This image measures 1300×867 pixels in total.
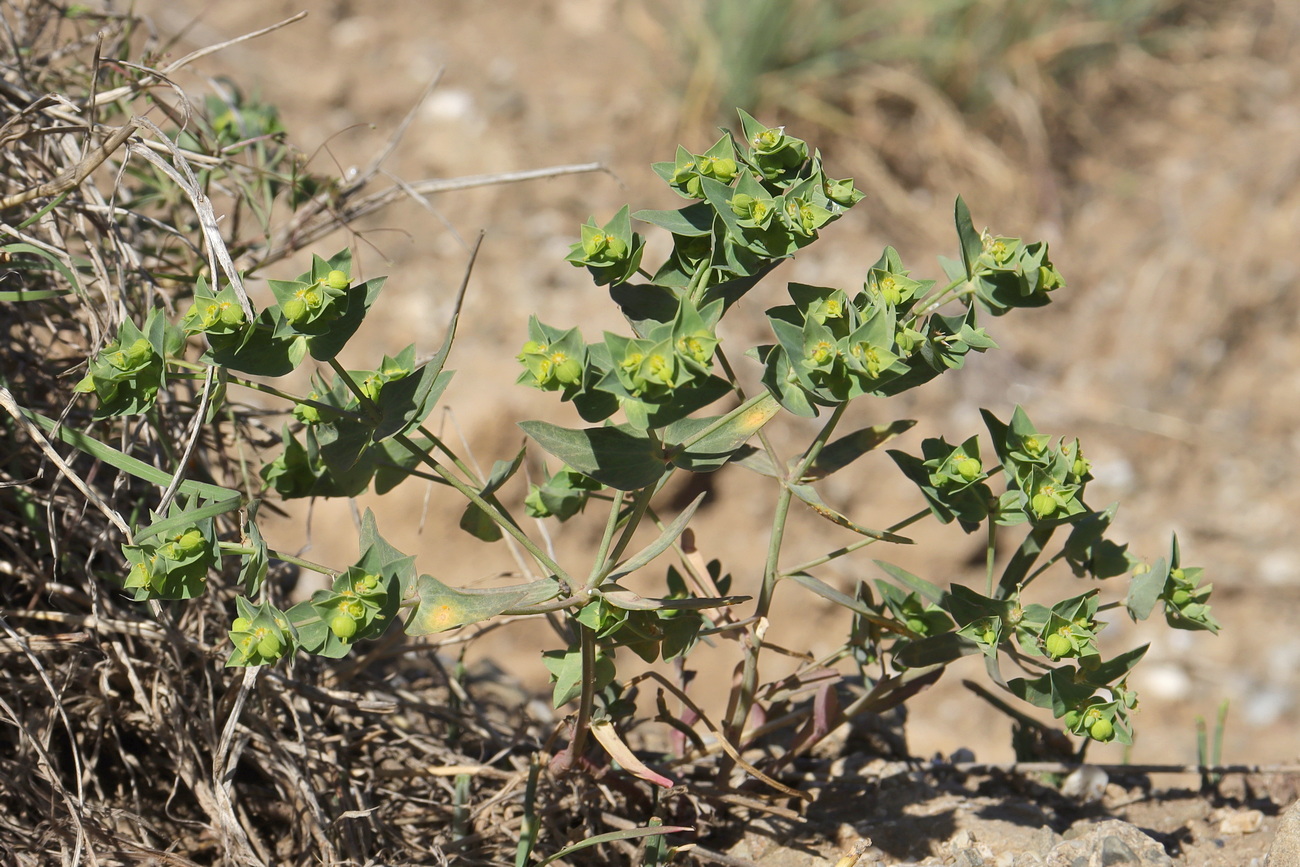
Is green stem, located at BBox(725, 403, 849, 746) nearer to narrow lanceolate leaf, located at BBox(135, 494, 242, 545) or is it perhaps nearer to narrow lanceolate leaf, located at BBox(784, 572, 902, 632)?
narrow lanceolate leaf, located at BBox(784, 572, 902, 632)

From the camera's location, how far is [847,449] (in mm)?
1127

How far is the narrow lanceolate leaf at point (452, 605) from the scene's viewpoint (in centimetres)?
97

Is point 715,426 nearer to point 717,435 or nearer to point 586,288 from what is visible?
point 717,435

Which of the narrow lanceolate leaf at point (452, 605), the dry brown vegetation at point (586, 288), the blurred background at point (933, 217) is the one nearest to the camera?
the narrow lanceolate leaf at point (452, 605)

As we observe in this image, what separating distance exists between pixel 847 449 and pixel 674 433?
0.72 ft

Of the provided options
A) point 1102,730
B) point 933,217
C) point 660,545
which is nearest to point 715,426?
point 660,545

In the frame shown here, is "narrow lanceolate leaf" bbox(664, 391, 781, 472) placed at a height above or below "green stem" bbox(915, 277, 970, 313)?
below

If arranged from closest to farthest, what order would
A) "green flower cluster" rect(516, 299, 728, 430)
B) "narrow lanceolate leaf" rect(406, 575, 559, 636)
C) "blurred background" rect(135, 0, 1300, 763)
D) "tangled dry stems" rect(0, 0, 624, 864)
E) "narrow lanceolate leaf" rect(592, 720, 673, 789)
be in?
"green flower cluster" rect(516, 299, 728, 430) < "narrow lanceolate leaf" rect(406, 575, 559, 636) < "narrow lanceolate leaf" rect(592, 720, 673, 789) < "tangled dry stems" rect(0, 0, 624, 864) < "blurred background" rect(135, 0, 1300, 763)

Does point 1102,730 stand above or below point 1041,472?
below

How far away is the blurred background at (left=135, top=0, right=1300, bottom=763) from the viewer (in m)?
3.38

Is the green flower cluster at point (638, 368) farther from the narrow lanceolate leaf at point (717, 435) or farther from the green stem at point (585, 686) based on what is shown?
the green stem at point (585, 686)

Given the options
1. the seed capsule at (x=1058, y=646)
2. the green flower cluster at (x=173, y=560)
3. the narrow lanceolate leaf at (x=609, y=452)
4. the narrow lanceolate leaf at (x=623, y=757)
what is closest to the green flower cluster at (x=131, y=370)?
the green flower cluster at (x=173, y=560)

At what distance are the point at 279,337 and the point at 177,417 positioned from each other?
0.53 meters

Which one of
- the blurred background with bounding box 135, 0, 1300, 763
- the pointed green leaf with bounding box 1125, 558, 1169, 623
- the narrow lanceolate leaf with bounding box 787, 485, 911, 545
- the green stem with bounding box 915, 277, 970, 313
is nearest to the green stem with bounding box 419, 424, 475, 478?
the narrow lanceolate leaf with bounding box 787, 485, 911, 545
